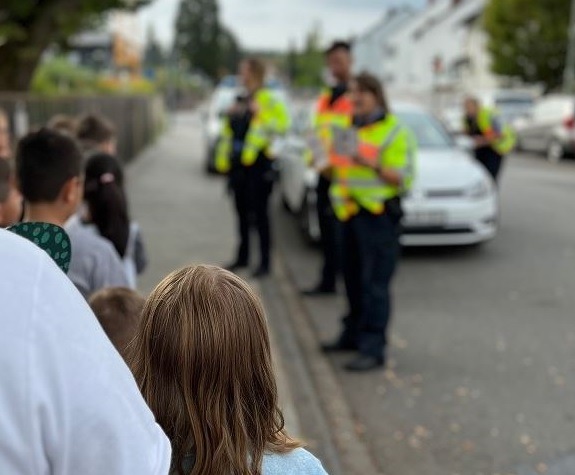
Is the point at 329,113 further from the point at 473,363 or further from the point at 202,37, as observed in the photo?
the point at 202,37

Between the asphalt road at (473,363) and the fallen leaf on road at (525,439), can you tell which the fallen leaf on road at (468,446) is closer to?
the asphalt road at (473,363)

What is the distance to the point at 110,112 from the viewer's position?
15734 mm

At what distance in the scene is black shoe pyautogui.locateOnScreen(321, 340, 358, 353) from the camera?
5859mm

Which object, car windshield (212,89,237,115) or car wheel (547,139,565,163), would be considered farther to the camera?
car wheel (547,139,565,163)

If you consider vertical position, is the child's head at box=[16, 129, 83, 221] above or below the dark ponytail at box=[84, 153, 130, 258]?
above

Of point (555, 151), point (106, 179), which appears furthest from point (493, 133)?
point (555, 151)

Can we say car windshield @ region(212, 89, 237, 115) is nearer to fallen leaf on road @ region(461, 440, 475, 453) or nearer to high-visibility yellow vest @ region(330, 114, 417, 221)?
high-visibility yellow vest @ region(330, 114, 417, 221)

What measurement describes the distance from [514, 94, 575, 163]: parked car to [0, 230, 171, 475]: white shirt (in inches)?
862

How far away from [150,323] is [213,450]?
0.87 feet

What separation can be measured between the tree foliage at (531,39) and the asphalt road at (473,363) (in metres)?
36.5

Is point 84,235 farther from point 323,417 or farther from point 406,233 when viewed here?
point 406,233

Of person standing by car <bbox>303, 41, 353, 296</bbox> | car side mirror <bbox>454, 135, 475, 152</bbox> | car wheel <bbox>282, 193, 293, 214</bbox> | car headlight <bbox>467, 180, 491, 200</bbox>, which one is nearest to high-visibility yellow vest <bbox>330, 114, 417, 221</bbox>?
person standing by car <bbox>303, 41, 353, 296</bbox>

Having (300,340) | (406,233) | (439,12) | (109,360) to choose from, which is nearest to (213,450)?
(109,360)

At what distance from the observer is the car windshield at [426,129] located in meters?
9.98
